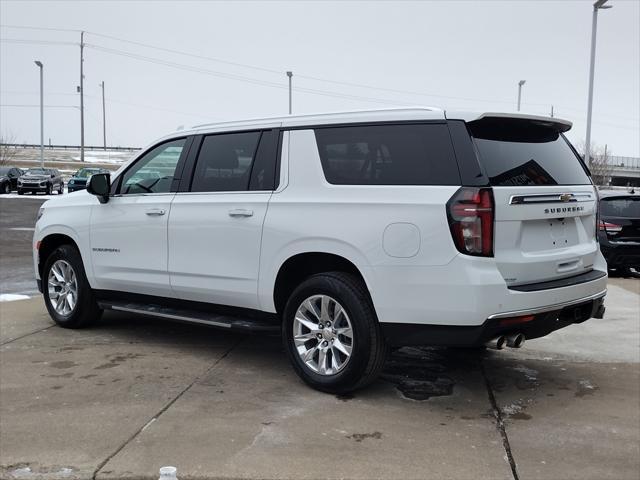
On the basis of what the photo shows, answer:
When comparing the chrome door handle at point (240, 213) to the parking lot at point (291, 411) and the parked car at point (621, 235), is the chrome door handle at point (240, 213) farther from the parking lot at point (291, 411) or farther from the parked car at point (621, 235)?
the parked car at point (621, 235)

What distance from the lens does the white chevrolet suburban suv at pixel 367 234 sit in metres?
4.16

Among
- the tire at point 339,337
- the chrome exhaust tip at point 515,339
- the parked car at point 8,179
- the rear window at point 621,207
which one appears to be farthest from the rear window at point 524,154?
the parked car at point 8,179

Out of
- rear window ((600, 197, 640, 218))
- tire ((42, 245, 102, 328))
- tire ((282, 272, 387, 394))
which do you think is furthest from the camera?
rear window ((600, 197, 640, 218))

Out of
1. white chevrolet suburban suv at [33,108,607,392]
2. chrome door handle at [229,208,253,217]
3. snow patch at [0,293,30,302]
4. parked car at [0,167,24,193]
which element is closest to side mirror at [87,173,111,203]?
white chevrolet suburban suv at [33,108,607,392]

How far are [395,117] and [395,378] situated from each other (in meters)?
1.99

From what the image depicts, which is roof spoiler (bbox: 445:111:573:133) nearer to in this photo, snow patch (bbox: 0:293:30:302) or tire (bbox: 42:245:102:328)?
tire (bbox: 42:245:102:328)

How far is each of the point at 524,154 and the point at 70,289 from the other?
4.50 metres

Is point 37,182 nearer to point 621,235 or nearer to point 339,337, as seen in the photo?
point 621,235

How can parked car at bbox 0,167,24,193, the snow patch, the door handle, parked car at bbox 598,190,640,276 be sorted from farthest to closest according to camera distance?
parked car at bbox 0,167,24,193 < parked car at bbox 598,190,640,276 < the snow patch < the door handle

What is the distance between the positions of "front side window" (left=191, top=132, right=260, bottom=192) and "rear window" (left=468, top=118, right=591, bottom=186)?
183 cm

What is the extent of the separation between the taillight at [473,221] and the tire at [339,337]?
0.79m

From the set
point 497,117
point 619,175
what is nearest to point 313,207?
point 497,117

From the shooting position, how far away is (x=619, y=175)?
Answer: 9338 centimetres

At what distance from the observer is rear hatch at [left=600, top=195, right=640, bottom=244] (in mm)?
11492
